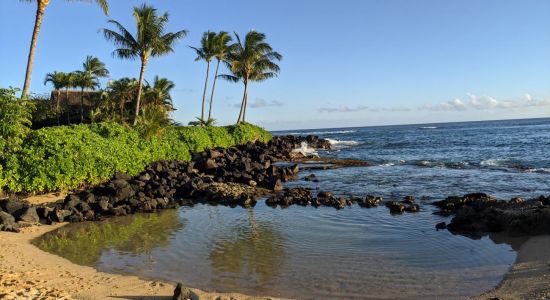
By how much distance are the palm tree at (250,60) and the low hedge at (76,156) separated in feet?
71.5

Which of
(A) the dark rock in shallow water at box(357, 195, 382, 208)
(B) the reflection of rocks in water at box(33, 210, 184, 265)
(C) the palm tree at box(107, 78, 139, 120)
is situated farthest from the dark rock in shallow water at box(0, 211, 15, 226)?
(C) the palm tree at box(107, 78, 139, 120)

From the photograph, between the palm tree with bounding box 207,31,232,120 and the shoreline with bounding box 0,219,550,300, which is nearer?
the shoreline with bounding box 0,219,550,300

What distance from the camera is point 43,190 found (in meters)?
15.1

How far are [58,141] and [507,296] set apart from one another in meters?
14.5

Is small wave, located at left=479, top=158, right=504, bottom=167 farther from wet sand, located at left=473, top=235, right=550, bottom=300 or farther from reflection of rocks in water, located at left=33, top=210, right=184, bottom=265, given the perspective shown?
reflection of rocks in water, located at left=33, top=210, right=184, bottom=265

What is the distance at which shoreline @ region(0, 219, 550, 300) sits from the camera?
6.84 meters

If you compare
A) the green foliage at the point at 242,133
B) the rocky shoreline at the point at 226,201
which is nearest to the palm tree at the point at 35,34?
the rocky shoreline at the point at 226,201

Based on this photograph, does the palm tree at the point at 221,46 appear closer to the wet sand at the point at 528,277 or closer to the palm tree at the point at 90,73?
the palm tree at the point at 90,73

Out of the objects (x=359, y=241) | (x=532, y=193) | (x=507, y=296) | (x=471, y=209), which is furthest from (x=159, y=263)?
(x=532, y=193)

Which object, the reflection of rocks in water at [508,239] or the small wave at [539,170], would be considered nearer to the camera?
the reflection of rocks in water at [508,239]

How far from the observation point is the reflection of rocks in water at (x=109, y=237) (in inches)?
388

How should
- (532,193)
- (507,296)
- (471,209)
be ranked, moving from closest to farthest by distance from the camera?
(507,296) < (471,209) < (532,193)

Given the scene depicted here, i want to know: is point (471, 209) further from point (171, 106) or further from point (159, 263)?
point (171, 106)

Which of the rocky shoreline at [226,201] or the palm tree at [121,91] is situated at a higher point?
the palm tree at [121,91]
